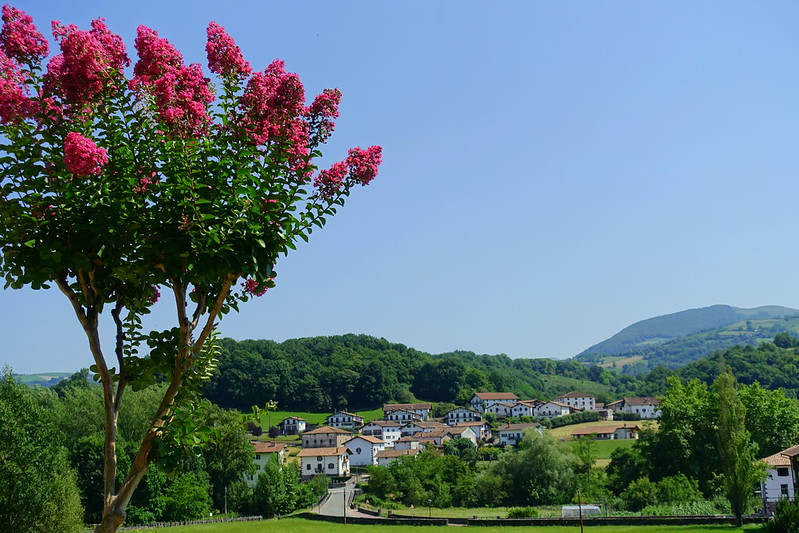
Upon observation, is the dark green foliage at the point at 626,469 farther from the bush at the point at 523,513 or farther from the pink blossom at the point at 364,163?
the pink blossom at the point at 364,163

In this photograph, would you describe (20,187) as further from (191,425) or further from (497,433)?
(497,433)

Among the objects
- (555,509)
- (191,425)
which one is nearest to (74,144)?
(191,425)

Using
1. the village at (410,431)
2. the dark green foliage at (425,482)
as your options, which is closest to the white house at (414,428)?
the village at (410,431)

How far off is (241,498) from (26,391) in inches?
1241

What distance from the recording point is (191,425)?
6121mm

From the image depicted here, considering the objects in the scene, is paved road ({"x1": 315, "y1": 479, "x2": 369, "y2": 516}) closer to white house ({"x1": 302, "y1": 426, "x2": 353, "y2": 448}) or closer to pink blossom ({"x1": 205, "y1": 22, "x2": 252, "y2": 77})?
white house ({"x1": 302, "y1": 426, "x2": 353, "y2": 448})

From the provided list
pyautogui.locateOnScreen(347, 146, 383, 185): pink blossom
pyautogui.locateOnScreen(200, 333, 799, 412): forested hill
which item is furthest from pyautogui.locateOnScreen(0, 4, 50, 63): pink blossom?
pyautogui.locateOnScreen(200, 333, 799, 412): forested hill

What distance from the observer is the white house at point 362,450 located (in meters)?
104

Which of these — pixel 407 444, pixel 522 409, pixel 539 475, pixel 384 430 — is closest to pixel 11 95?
pixel 539 475

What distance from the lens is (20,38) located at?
5.88 meters

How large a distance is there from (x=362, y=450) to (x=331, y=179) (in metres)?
103

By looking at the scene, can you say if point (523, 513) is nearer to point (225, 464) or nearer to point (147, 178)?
point (225, 464)

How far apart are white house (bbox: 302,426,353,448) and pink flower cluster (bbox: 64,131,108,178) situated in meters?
110

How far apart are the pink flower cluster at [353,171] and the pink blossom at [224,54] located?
1.28m
